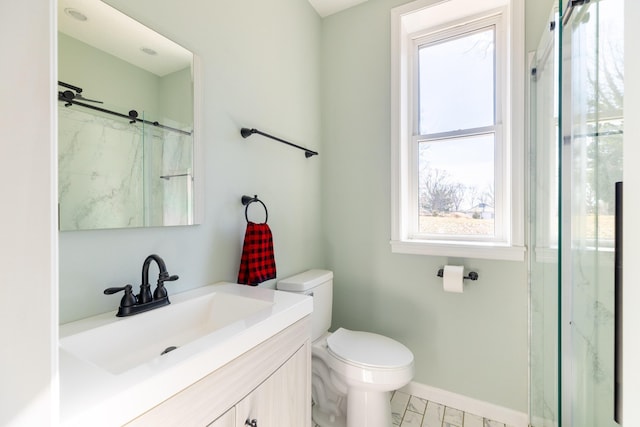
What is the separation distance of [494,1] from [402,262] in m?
1.68

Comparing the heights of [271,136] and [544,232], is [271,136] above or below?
above

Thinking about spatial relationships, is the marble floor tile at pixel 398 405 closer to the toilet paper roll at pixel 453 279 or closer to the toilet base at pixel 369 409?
the toilet base at pixel 369 409

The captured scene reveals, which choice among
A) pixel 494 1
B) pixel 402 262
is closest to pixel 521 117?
pixel 494 1

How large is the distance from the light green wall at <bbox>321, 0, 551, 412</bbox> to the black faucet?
1292 mm

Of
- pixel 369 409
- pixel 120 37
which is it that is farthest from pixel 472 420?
pixel 120 37

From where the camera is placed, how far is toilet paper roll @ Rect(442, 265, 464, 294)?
1.62 m

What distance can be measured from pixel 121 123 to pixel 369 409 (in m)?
1.65

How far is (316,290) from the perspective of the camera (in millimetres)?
1714

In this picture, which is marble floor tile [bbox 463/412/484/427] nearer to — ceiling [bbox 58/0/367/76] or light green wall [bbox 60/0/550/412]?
light green wall [bbox 60/0/550/412]

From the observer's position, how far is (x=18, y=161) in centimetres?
38

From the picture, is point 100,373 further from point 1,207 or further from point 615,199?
point 615,199

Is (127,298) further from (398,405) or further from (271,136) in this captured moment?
(398,405)

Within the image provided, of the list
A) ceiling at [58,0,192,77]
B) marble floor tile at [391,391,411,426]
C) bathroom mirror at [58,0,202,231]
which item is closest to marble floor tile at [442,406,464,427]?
marble floor tile at [391,391,411,426]

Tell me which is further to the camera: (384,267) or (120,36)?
(384,267)
